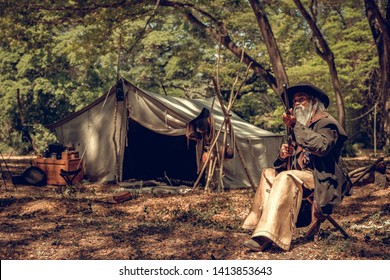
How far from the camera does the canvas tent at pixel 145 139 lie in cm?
1412

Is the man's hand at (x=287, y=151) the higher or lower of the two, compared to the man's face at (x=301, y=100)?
lower

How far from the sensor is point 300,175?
18.6ft

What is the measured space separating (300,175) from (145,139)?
1052 cm

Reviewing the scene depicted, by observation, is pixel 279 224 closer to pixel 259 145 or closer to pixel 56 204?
pixel 56 204

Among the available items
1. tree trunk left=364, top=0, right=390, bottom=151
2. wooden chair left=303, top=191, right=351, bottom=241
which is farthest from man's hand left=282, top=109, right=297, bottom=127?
tree trunk left=364, top=0, right=390, bottom=151

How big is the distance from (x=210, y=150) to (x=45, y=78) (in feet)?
65.9

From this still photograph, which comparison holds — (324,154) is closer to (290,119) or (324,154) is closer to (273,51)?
(290,119)

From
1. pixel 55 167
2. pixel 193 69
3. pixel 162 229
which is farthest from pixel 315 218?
pixel 193 69

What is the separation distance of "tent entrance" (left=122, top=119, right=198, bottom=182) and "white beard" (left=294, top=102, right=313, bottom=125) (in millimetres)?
9412

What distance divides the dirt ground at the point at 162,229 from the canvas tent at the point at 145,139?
2357mm

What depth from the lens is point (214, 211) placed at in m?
9.66

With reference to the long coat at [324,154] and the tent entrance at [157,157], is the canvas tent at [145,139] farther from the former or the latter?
the long coat at [324,154]

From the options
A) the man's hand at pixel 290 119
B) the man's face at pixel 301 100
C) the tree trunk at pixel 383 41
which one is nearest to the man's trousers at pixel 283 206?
the man's hand at pixel 290 119

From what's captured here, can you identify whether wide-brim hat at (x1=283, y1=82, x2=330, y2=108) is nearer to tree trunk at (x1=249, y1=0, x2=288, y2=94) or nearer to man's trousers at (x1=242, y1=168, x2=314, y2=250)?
man's trousers at (x1=242, y1=168, x2=314, y2=250)
